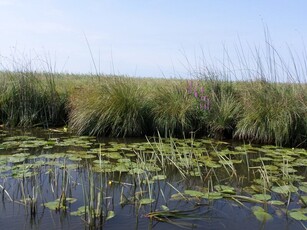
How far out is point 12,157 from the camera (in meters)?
4.75

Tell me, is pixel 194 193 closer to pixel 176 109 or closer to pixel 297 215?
pixel 297 215

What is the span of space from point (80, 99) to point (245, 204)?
15.1 ft

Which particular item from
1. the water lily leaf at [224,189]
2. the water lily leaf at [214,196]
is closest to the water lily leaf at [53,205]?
the water lily leaf at [214,196]

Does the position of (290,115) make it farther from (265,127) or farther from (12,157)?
(12,157)

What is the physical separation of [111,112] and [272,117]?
288 centimetres

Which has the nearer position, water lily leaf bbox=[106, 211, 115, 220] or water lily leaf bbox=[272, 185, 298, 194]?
water lily leaf bbox=[106, 211, 115, 220]

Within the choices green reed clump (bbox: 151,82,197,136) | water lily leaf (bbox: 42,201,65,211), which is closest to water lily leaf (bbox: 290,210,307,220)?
water lily leaf (bbox: 42,201,65,211)

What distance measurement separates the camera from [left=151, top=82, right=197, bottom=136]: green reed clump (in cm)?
702

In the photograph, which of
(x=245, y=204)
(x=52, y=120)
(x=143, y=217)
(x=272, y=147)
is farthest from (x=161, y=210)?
(x=52, y=120)

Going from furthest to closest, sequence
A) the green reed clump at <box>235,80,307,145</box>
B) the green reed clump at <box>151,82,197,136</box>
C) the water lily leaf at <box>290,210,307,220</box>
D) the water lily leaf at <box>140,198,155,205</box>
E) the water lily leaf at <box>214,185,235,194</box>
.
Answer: the green reed clump at <box>151,82,197,136</box> < the green reed clump at <box>235,80,307,145</box> < the water lily leaf at <box>214,185,235,194</box> < the water lily leaf at <box>140,198,155,205</box> < the water lily leaf at <box>290,210,307,220</box>

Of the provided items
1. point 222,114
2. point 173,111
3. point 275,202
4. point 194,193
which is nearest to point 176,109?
point 173,111

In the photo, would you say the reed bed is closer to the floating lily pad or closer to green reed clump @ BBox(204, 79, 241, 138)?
green reed clump @ BBox(204, 79, 241, 138)

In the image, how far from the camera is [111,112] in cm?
684

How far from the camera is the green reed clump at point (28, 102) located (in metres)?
7.89
